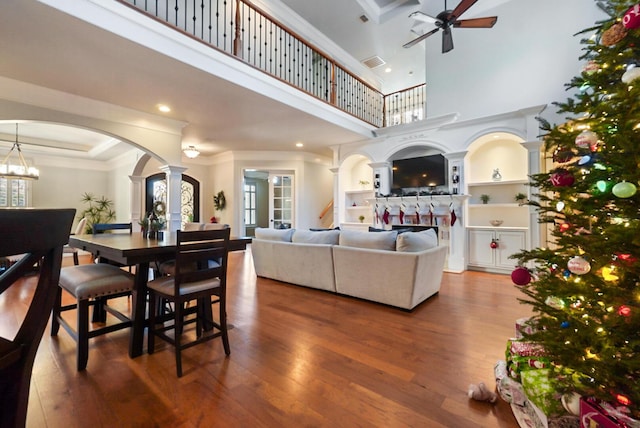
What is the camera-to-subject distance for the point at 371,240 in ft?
10.8

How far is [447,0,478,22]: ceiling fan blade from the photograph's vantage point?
3284 millimetres

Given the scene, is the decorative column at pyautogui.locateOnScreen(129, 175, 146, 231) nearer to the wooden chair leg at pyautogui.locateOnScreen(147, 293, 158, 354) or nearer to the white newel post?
the wooden chair leg at pyautogui.locateOnScreen(147, 293, 158, 354)

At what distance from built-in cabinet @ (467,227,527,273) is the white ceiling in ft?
10.4

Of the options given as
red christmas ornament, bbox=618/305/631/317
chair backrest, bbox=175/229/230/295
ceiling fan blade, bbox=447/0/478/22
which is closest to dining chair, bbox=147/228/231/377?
chair backrest, bbox=175/229/230/295

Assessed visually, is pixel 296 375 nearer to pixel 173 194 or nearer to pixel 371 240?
pixel 371 240

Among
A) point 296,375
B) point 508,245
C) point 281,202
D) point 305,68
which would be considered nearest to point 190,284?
point 296,375

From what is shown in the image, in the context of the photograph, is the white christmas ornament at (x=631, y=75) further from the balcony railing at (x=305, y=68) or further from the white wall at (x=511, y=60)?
the white wall at (x=511, y=60)

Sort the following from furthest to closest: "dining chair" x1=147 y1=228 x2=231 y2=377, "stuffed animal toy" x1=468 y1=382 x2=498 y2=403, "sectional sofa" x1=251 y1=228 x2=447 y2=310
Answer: "sectional sofa" x1=251 y1=228 x2=447 y2=310
"dining chair" x1=147 y1=228 x2=231 y2=377
"stuffed animal toy" x1=468 y1=382 x2=498 y2=403

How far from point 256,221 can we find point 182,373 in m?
8.99

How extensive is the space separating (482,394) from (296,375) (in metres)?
1.14

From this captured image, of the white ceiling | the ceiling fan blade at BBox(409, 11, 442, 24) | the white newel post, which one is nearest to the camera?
the white ceiling

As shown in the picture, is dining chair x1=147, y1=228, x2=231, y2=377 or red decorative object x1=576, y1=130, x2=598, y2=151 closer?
red decorative object x1=576, y1=130, x2=598, y2=151

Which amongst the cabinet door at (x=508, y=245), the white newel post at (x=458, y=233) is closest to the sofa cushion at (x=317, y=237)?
the white newel post at (x=458, y=233)

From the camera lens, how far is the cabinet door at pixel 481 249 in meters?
5.08
